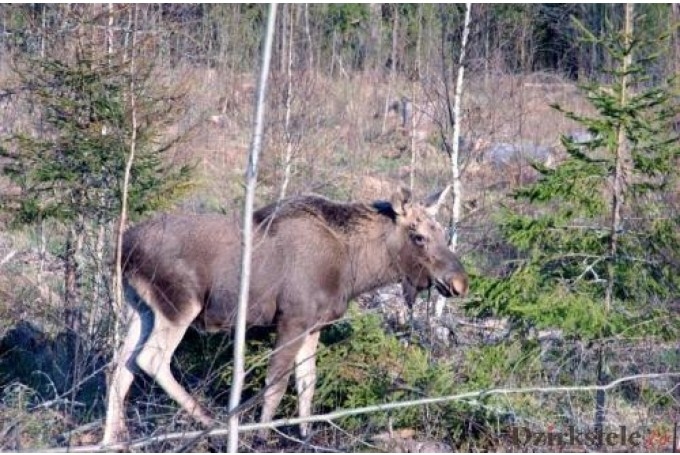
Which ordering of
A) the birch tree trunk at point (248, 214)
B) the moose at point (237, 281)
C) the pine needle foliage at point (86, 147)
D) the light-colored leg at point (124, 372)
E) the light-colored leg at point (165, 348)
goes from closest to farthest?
the birch tree trunk at point (248, 214) < the light-colored leg at point (124, 372) < the light-colored leg at point (165, 348) < the moose at point (237, 281) < the pine needle foliage at point (86, 147)


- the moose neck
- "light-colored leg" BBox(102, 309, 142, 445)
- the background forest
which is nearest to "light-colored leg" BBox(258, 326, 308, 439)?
the background forest

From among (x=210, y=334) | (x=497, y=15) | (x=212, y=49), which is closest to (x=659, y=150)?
(x=210, y=334)

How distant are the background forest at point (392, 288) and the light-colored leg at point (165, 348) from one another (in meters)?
0.21

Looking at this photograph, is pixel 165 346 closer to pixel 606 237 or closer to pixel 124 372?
pixel 124 372

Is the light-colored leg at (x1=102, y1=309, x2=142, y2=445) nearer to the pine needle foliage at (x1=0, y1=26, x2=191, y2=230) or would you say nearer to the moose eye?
the pine needle foliage at (x1=0, y1=26, x2=191, y2=230)

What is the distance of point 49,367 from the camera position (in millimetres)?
11828

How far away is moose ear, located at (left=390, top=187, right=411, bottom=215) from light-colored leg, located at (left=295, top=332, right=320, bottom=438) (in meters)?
1.37

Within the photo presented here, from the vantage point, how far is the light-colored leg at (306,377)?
9.74 meters

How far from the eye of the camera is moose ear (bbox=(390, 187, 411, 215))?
35.4 ft

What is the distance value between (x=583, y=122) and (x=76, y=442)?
4.74 m

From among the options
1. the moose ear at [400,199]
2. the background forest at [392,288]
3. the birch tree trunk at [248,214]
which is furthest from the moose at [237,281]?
the birch tree trunk at [248,214]

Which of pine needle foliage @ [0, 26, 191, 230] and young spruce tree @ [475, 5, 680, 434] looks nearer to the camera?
young spruce tree @ [475, 5, 680, 434]

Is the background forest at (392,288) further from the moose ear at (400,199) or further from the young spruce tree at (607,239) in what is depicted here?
the moose ear at (400,199)

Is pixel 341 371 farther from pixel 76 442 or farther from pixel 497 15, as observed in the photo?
pixel 497 15
